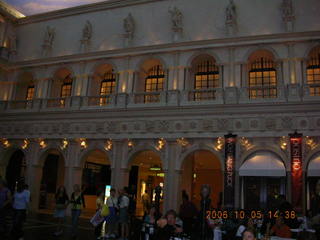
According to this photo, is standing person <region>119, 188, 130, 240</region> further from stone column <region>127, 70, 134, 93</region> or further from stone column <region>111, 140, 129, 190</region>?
stone column <region>127, 70, 134, 93</region>

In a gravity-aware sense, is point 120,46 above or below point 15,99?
above

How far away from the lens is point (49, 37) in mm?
23000

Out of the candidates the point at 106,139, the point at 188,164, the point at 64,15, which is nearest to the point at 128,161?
the point at 106,139

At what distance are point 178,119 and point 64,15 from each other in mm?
11007

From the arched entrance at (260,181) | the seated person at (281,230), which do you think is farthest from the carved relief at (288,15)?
the seated person at (281,230)

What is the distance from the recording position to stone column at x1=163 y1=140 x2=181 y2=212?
57.2ft

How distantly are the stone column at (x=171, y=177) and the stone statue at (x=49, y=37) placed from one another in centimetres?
1077

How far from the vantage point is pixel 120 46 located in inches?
818

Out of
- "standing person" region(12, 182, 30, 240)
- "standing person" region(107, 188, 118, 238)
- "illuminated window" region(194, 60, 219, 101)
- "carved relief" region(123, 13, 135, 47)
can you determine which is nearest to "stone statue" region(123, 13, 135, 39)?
"carved relief" region(123, 13, 135, 47)

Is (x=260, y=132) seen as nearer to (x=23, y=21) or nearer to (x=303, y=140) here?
(x=303, y=140)

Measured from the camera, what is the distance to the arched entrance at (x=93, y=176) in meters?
23.4

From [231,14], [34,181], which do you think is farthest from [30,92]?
[231,14]

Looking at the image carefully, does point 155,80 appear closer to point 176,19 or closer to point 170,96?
point 170,96

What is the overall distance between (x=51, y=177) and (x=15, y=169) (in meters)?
2.44
